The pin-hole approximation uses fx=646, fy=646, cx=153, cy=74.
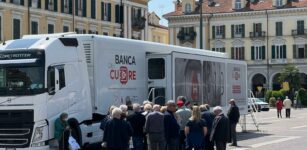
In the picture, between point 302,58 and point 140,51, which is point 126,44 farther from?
point 302,58

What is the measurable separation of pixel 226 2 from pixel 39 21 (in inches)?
1784

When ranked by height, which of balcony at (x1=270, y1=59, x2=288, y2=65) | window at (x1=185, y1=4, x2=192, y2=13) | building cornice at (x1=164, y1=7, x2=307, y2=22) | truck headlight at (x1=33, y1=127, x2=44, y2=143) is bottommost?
truck headlight at (x1=33, y1=127, x2=44, y2=143)

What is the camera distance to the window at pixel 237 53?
3720 inches

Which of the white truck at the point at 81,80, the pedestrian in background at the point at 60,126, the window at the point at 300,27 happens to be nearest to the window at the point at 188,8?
the window at the point at 300,27

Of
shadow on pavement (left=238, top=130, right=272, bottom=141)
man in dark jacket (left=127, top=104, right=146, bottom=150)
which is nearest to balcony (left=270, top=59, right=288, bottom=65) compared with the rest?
shadow on pavement (left=238, top=130, right=272, bottom=141)

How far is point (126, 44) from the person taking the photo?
21766mm

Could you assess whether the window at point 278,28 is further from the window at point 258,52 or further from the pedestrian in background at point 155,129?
the pedestrian in background at point 155,129

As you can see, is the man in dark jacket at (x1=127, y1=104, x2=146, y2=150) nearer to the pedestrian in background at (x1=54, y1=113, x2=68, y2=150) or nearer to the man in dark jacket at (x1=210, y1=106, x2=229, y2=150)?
the pedestrian in background at (x1=54, y1=113, x2=68, y2=150)

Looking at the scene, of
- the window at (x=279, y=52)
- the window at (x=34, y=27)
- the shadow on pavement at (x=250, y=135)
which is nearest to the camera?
the shadow on pavement at (x=250, y=135)

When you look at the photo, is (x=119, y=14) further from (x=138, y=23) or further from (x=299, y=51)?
(x=299, y=51)

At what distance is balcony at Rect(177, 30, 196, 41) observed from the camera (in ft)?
316

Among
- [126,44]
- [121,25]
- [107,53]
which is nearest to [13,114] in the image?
[107,53]

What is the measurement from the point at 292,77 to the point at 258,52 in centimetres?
927

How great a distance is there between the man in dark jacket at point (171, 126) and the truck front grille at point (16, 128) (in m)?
3.57
